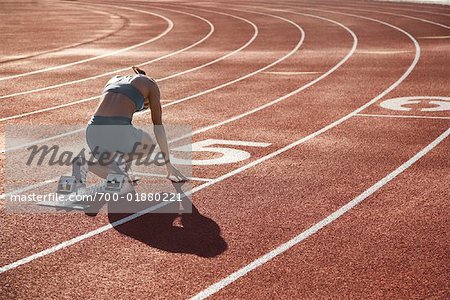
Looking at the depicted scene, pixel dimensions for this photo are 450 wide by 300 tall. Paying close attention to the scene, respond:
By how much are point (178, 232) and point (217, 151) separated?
3.39 m

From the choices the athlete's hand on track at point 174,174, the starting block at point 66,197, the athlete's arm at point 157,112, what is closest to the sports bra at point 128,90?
the athlete's arm at point 157,112

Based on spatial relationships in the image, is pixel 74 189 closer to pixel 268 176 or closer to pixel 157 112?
pixel 157 112

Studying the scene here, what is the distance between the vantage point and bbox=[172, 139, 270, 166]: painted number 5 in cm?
1041

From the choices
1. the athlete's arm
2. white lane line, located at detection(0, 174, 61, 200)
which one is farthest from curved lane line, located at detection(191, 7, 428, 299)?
white lane line, located at detection(0, 174, 61, 200)

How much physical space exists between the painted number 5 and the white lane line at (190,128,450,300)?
78.2 inches

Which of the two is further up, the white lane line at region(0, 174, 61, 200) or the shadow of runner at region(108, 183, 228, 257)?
the shadow of runner at region(108, 183, 228, 257)

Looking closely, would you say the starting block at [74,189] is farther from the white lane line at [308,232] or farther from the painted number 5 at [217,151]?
the white lane line at [308,232]

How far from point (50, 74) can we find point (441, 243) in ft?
41.8

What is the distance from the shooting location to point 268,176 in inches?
383

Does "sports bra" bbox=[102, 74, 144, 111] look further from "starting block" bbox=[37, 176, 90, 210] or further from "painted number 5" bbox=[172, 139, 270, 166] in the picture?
"painted number 5" bbox=[172, 139, 270, 166]

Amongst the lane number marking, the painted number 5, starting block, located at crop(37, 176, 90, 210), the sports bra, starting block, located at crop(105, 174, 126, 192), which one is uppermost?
the sports bra

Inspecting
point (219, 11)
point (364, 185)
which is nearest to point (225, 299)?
point (364, 185)

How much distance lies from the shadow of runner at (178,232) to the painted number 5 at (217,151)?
197 centimetres

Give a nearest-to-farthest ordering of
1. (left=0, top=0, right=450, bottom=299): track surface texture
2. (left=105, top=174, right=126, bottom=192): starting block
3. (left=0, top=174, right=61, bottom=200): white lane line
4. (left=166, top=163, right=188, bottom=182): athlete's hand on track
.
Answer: (left=0, top=0, right=450, bottom=299): track surface texture
(left=105, top=174, right=126, bottom=192): starting block
(left=166, top=163, right=188, bottom=182): athlete's hand on track
(left=0, top=174, right=61, bottom=200): white lane line
